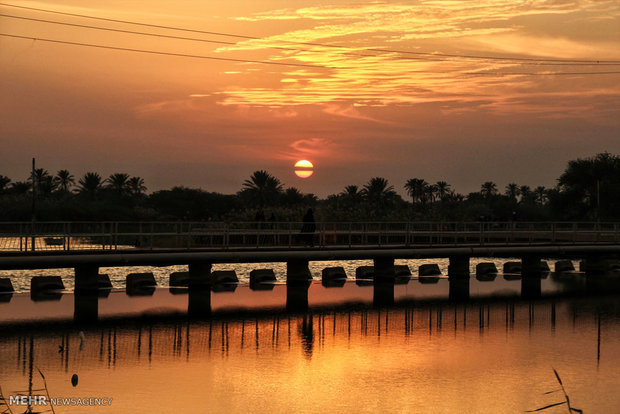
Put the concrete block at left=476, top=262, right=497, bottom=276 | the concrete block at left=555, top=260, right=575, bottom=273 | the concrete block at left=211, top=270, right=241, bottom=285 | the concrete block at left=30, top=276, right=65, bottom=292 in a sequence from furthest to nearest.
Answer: the concrete block at left=555, top=260, right=575, bottom=273, the concrete block at left=476, top=262, right=497, bottom=276, the concrete block at left=211, top=270, right=241, bottom=285, the concrete block at left=30, top=276, right=65, bottom=292

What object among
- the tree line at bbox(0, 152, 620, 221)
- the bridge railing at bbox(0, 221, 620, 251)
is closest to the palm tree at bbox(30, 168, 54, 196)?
the tree line at bbox(0, 152, 620, 221)

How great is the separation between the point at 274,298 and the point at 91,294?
33.6ft

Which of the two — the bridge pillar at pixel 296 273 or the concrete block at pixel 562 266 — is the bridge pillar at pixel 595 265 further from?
the bridge pillar at pixel 296 273

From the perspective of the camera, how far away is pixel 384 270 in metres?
59.7

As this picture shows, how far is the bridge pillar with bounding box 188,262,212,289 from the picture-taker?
170ft

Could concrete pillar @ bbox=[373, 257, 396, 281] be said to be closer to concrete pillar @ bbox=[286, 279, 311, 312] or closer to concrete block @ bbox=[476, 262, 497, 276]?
concrete pillar @ bbox=[286, 279, 311, 312]

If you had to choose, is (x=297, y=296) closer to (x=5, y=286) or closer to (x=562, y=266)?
(x=5, y=286)

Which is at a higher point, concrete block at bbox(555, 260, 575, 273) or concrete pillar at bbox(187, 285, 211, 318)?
concrete block at bbox(555, 260, 575, 273)

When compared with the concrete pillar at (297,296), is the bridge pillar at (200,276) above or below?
above

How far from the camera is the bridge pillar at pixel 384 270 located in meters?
59.3

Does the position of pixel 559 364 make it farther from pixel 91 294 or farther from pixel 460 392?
pixel 91 294

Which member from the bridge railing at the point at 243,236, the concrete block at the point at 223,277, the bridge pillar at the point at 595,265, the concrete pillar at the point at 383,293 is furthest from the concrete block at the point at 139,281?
the bridge pillar at the point at 595,265

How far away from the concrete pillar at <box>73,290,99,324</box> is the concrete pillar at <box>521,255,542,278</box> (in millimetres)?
32054

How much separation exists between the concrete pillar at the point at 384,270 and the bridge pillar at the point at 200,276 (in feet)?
41.7
